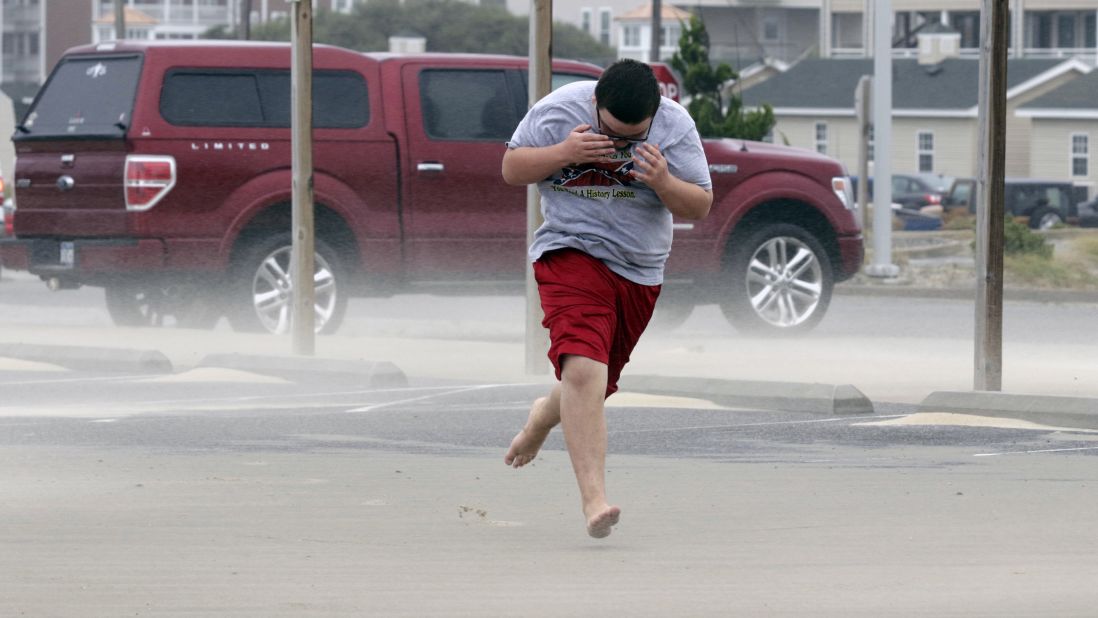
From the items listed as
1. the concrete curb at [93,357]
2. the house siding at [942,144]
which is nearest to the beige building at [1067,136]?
the house siding at [942,144]

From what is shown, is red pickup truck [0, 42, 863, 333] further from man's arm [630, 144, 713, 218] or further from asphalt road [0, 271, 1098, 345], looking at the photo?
man's arm [630, 144, 713, 218]

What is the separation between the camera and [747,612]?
5.56 metres

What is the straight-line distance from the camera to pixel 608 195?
696 cm

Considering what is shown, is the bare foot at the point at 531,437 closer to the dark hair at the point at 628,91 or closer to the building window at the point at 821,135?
the dark hair at the point at 628,91

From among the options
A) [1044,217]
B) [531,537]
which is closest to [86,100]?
[531,537]

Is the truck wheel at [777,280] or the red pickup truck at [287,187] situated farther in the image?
the truck wheel at [777,280]

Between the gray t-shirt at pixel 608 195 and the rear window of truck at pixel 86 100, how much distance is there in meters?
8.71

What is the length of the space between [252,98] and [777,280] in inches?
158

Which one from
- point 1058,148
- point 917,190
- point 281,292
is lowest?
point 917,190

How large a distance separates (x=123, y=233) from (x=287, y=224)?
1.14 m

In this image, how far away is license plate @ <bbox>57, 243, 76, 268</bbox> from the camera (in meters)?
15.4

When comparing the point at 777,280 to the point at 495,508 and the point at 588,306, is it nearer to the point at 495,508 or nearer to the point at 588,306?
the point at 495,508

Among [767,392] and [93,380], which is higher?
[767,392]

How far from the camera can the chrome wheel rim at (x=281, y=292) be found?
15523 mm
